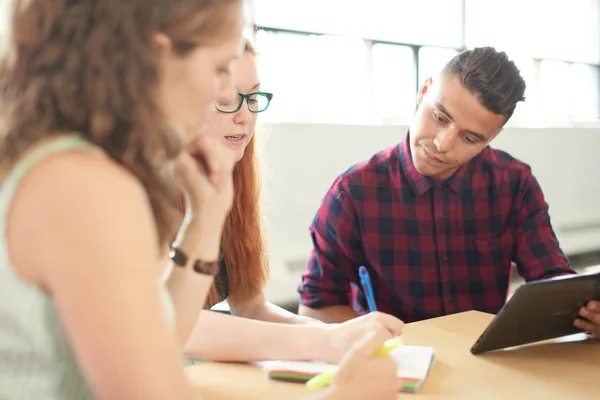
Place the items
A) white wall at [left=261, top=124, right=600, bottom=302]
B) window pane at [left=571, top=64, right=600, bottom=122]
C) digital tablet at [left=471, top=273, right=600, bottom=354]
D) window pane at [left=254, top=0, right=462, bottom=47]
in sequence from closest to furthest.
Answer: digital tablet at [left=471, top=273, right=600, bottom=354]
white wall at [left=261, top=124, right=600, bottom=302]
window pane at [left=254, top=0, right=462, bottom=47]
window pane at [left=571, top=64, right=600, bottom=122]

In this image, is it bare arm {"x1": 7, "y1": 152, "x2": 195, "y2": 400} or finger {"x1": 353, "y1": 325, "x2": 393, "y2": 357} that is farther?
finger {"x1": 353, "y1": 325, "x2": 393, "y2": 357}

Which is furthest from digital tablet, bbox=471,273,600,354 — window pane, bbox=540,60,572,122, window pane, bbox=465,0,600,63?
window pane, bbox=540,60,572,122

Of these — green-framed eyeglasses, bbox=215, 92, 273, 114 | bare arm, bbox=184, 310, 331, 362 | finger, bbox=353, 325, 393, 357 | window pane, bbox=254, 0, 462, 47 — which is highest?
window pane, bbox=254, 0, 462, 47

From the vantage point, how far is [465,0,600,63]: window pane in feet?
13.7

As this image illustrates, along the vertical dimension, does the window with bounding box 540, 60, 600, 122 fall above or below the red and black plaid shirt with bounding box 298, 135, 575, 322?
above

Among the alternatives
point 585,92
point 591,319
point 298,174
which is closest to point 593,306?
point 591,319

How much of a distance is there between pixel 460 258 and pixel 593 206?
3.13 metres

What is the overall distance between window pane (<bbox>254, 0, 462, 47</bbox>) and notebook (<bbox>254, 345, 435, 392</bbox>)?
205cm

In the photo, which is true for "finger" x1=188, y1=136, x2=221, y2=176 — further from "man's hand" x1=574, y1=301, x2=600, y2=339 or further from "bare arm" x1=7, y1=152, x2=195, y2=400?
"man's hand" x1=574, y1=301, x2=600, y2=339

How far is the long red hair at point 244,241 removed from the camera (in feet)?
5.31

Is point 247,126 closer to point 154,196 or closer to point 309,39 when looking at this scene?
point 154,196

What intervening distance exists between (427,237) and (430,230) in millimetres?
23

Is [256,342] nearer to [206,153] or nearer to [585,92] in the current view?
[206,153]

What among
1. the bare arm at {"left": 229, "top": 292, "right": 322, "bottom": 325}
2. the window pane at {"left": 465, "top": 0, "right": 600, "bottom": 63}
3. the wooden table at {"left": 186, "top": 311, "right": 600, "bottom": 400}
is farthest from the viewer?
the window pane at {"left": 465, "top": 0, "right": 600, "bottom": 63}
